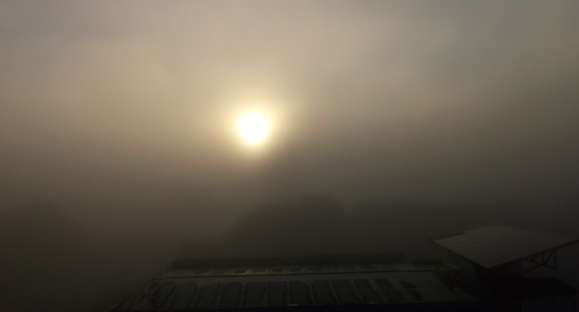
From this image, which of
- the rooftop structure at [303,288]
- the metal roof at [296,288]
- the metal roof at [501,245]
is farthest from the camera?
the metal roof at [296,288]

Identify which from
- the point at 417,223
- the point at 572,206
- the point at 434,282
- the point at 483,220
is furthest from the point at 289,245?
the point at 572,206

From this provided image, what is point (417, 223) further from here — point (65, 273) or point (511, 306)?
point (65, 273)

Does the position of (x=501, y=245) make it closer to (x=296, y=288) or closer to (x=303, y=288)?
(x=303, y=288)

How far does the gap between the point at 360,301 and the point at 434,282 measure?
309 inches

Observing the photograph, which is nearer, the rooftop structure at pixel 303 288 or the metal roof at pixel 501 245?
the metal roof at pixel 501 245

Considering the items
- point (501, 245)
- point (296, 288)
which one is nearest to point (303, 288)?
point (296, 288)

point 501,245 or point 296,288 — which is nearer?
point 501,245

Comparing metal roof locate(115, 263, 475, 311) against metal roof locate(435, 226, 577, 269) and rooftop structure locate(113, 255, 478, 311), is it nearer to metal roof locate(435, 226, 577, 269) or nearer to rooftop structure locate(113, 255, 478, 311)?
rooftop structure locate(113, 255, 478, 311)

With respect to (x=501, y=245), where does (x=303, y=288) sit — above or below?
below

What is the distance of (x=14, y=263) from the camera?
46500mm

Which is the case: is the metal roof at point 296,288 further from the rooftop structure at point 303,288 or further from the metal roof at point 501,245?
the metal roof at point 501,245

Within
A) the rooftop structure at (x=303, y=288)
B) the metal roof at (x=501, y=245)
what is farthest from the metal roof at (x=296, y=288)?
the metal roof at (x=501, y=245)

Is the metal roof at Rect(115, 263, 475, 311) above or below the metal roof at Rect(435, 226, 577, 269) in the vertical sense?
below

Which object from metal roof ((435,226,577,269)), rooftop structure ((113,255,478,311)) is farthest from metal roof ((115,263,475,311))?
metal roof ((435,226,577,269))
